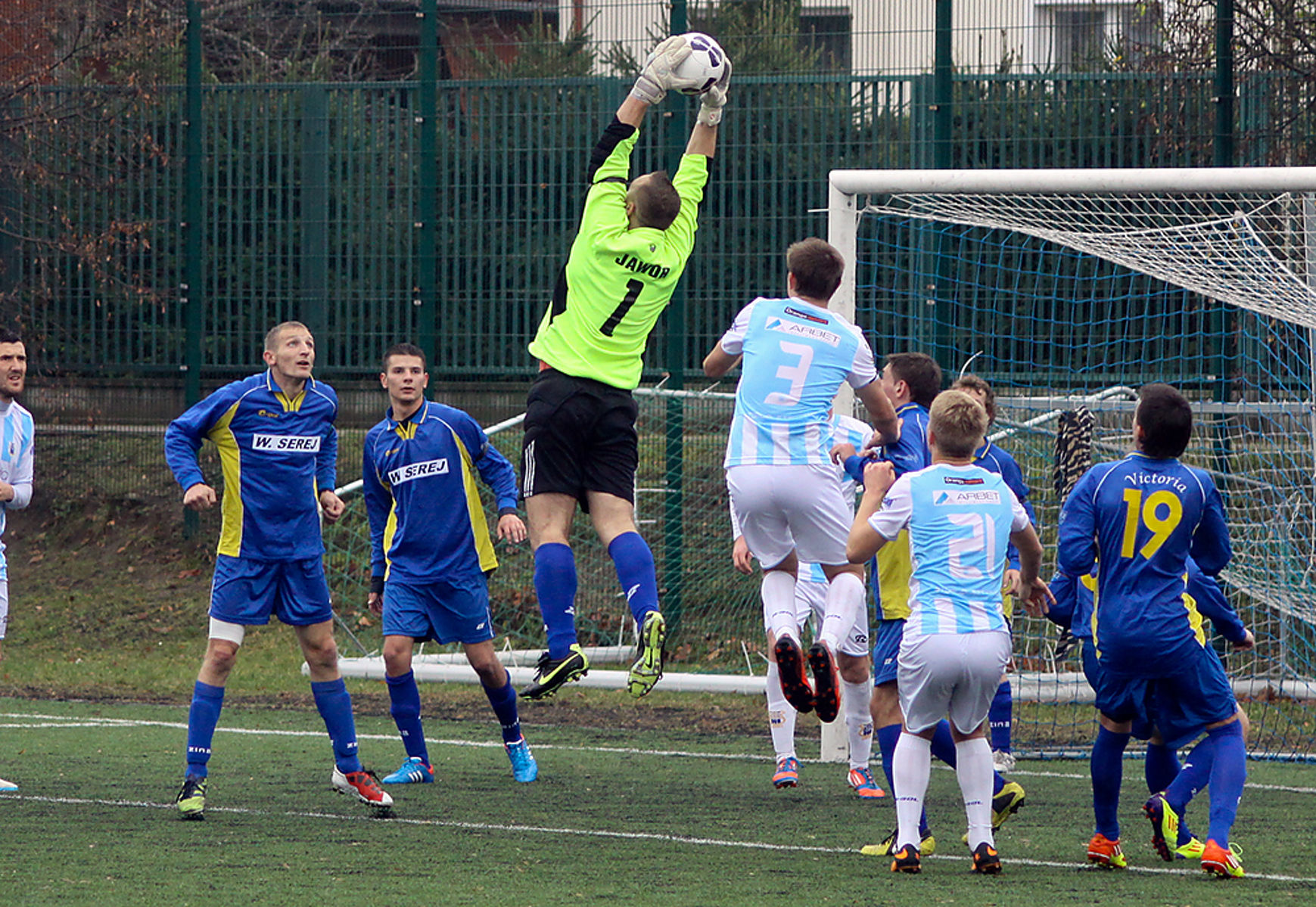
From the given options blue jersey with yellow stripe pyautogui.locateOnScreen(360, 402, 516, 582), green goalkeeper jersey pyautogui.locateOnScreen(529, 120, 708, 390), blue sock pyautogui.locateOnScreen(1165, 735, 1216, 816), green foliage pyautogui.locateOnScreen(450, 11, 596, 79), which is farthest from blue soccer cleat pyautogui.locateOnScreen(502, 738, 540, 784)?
green foliage pyautogui.locateOnScreen(450, 11, 596, 79)

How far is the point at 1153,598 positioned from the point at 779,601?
162 centimetres

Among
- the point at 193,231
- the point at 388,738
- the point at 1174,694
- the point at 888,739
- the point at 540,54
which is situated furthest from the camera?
the point at 193,231

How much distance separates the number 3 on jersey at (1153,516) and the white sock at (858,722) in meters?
2.22

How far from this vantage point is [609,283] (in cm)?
697

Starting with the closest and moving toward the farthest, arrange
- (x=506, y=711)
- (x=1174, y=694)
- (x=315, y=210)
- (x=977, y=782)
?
(x=977, y=782) < (x=1174, y=694) < (x=506, y=711) < (x=315, y=210)

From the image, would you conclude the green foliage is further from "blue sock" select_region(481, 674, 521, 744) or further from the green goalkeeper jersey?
the green goalkeeper jersey

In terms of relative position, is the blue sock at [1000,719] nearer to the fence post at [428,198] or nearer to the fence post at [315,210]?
the fence post at [428,198]

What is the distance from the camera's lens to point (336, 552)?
13.4m

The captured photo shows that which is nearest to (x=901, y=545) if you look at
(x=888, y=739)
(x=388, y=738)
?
(x=888, y=739)

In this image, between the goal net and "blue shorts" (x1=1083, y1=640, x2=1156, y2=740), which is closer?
"blue shorts" (x1=1083, y1=640, x2=1156, y2=740)

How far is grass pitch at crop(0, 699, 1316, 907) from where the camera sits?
5.75 metres

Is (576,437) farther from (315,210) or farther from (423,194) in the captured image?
(315,210)

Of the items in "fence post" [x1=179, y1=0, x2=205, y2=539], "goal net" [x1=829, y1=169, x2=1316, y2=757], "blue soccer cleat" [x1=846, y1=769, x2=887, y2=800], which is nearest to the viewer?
"blue soccer cleat" [x1=846, y1=769, x2=887, y2=800]

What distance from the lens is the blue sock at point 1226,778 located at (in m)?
6.04
